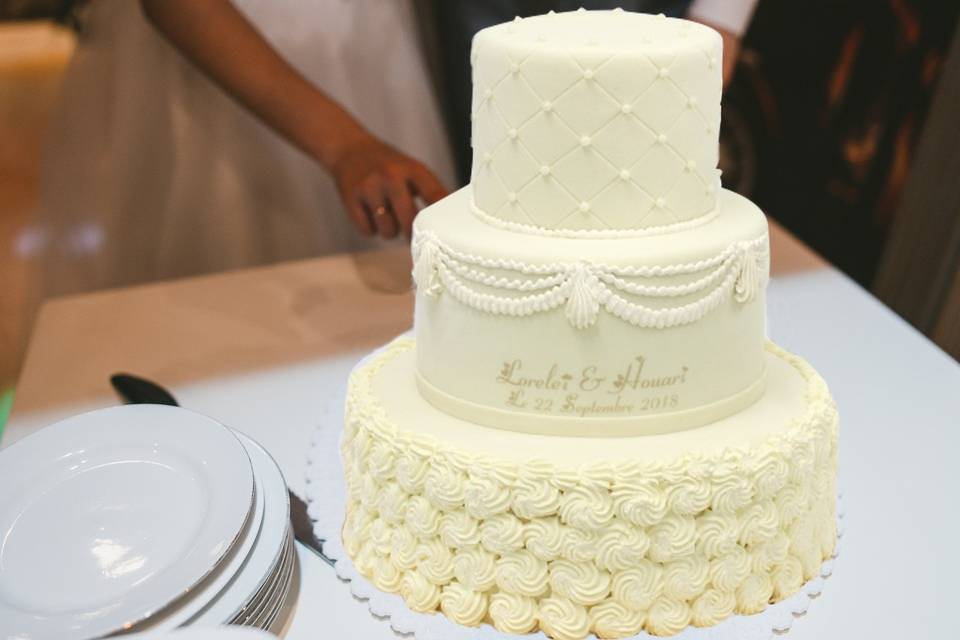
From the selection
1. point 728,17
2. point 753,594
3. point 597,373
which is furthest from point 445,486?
point 728,17

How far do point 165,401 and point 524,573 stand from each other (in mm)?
879

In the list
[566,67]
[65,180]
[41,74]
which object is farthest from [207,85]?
[41,74]

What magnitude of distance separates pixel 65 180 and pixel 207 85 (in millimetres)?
493

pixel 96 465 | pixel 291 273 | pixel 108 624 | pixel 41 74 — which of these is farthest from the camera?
pixel 41 74

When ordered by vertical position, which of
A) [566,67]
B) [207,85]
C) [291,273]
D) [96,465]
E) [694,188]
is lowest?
[291,273]

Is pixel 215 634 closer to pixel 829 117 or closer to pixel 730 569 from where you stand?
pixel 730 569

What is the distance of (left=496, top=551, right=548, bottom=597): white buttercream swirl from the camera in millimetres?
1331

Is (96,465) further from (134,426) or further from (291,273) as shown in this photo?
(291,273)

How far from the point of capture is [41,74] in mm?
4672

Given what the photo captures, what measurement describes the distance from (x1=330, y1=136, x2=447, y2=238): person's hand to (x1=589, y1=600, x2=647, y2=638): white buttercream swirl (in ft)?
2.89

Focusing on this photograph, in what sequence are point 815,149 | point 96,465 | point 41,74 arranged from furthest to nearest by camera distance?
point 41,74, point 815,149, point 96,465

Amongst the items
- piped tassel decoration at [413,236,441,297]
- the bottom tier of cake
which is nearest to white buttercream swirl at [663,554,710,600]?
the bottom tier of cake

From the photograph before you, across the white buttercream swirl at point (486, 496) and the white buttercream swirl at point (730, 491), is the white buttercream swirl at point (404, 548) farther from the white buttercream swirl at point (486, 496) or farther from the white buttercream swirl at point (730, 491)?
the white buttercream swirl at point (730, 491)

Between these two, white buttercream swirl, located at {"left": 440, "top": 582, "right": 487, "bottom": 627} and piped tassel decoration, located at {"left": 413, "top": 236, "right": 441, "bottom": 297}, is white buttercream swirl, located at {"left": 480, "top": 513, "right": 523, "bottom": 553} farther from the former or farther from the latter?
piped tassel decoration, located at {"left": 413, "top": 236, "right": 441, "bottom": 297}
